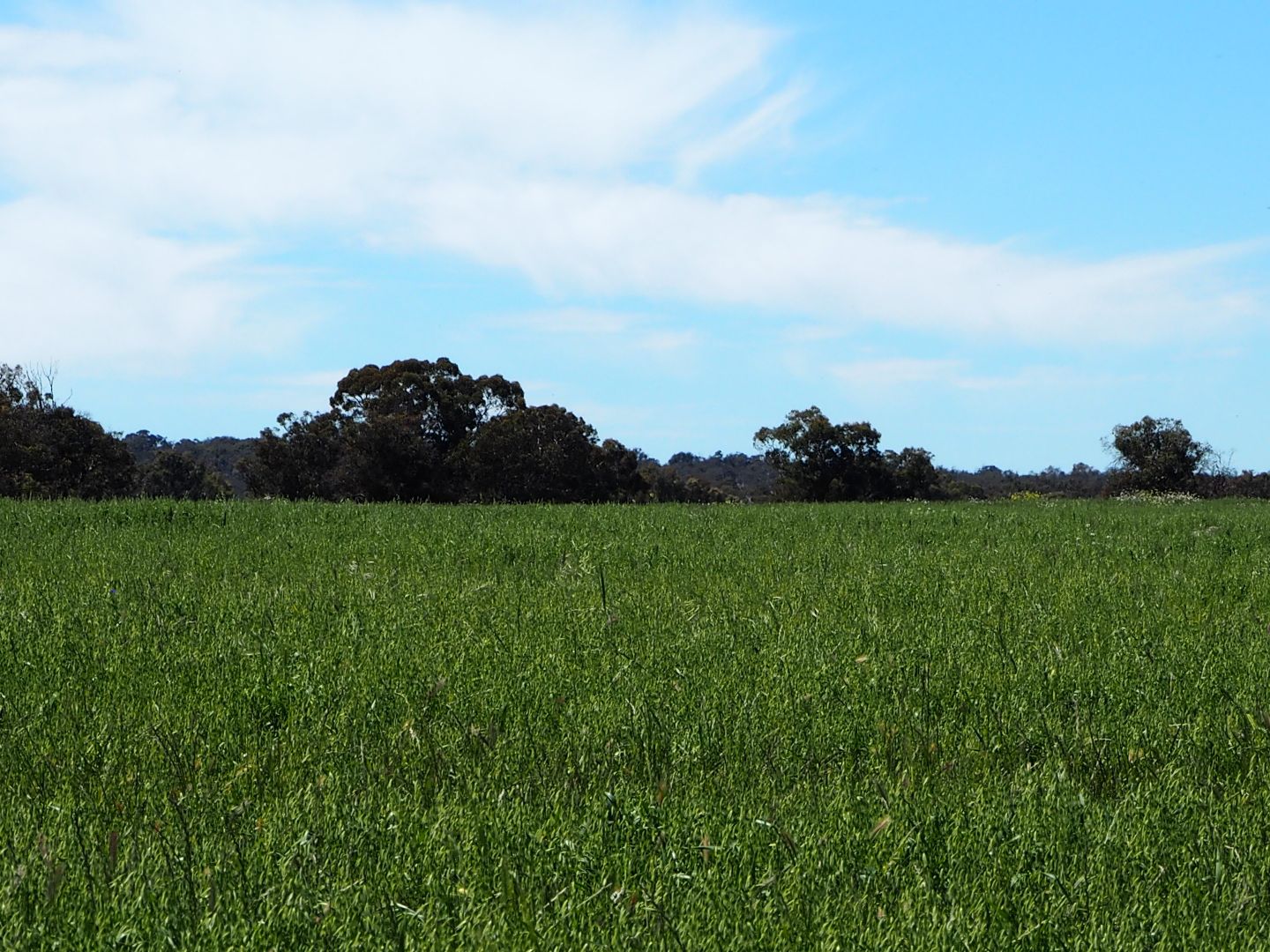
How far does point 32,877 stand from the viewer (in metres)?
3.05

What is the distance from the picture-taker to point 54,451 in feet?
146

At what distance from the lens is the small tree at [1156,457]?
56656 mm

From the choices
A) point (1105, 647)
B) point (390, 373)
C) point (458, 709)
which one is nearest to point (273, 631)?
point (458, 709)

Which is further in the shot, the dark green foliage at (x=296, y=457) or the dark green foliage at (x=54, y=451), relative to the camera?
the dark green foliage at (x=296, y=457)

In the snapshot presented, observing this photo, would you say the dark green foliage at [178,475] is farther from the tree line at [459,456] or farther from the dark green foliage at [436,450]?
the dark green foliage at [436,450]

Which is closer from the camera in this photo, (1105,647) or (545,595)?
(1105,647)

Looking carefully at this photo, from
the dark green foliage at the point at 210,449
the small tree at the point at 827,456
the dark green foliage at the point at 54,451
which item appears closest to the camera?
the dark green foliage at the point at 54,451

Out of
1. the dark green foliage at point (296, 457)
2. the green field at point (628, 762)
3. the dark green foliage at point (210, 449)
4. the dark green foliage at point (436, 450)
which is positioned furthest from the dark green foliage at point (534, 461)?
the dark green foliage at point (210, 449)

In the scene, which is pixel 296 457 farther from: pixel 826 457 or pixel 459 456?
pixel 826 457

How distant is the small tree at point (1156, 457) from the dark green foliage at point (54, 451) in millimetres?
51057

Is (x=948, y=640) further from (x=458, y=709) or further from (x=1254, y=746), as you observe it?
(x=458, y=709)

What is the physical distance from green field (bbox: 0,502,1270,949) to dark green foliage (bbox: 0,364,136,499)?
1530 inches

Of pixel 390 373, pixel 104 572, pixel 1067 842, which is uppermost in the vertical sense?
pixel 390 373

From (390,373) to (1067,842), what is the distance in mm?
56155
